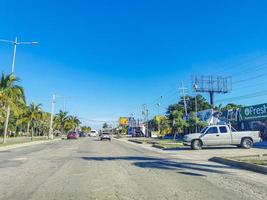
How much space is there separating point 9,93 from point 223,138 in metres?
23.9

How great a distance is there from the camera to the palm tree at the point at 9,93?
4147 centimetres

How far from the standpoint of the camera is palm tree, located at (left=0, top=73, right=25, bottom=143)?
136ft

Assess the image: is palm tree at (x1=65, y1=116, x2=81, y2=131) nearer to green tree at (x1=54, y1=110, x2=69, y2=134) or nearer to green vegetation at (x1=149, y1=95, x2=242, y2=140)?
green tree at (x1=54, y1=110, x2=69, y2=134)

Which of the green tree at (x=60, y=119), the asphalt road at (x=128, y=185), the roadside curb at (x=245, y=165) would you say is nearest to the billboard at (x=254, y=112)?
the roadside curb at (x=245, y=165)

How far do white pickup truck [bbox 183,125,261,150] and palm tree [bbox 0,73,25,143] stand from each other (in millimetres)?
20771

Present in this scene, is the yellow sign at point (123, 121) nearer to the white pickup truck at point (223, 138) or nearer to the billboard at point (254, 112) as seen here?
the billboard at point (254, 112)

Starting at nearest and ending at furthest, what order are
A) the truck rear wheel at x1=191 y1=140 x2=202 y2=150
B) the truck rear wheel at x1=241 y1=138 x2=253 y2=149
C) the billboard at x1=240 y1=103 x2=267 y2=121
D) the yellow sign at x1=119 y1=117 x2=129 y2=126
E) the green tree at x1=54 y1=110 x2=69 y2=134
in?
the truck rear wheel at x1=191 y1=140 x2=202 y2=150, the truck rear wheel at x1=241 y1=138 x2=253 y2=149, the billboard at x1=240 y1=103 x2=267 y2=121, the green tree at x1=54 y1=110 x2=69 y2=134, the yellow sign at x1=119 y1=117 x2=129 y2=126

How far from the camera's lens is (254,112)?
4281cm

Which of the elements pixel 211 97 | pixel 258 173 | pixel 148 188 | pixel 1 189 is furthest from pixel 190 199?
pixel 211 97

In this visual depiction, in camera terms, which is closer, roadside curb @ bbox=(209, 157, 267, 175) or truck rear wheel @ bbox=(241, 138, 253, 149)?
roadside curb @ bbox=(209, 157, 267, 175)

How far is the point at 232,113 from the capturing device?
161ft

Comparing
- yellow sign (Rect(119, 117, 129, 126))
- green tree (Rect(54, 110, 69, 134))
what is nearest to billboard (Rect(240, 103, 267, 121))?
green tree (Rect(54, 110, 69, 134))

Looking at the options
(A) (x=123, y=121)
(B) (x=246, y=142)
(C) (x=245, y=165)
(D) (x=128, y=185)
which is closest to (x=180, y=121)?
(B) (x=246, y=142)

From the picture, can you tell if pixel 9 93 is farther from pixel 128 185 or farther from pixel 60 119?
pixel 60 119
